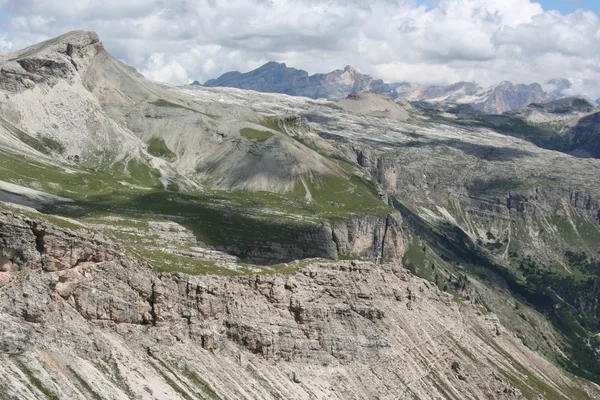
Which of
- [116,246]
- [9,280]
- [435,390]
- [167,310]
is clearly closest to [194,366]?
[167,310]

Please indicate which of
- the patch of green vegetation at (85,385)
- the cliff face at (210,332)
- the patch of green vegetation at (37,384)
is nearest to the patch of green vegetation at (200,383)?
the cliff face at (210,332)

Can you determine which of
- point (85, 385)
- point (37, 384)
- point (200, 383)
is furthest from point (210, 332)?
point (37, 384)

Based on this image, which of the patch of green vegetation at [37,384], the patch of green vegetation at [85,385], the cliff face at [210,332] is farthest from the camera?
the cliff face at [210,332]

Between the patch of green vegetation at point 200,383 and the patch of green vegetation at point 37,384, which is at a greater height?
the patch of green vegetation at point 37,384

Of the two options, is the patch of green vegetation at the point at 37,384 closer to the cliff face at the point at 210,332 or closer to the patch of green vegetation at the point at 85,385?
the cliff face at the point at 210,332

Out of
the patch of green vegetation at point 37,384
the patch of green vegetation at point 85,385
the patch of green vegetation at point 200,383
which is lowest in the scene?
the patch of green vegetation at point 200,383

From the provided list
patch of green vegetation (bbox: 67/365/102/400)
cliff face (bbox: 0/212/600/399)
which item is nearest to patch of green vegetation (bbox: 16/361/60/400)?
cliff face (bbox: 0/212/600/399)

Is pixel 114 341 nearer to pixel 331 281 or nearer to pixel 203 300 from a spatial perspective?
pixel 203 300
